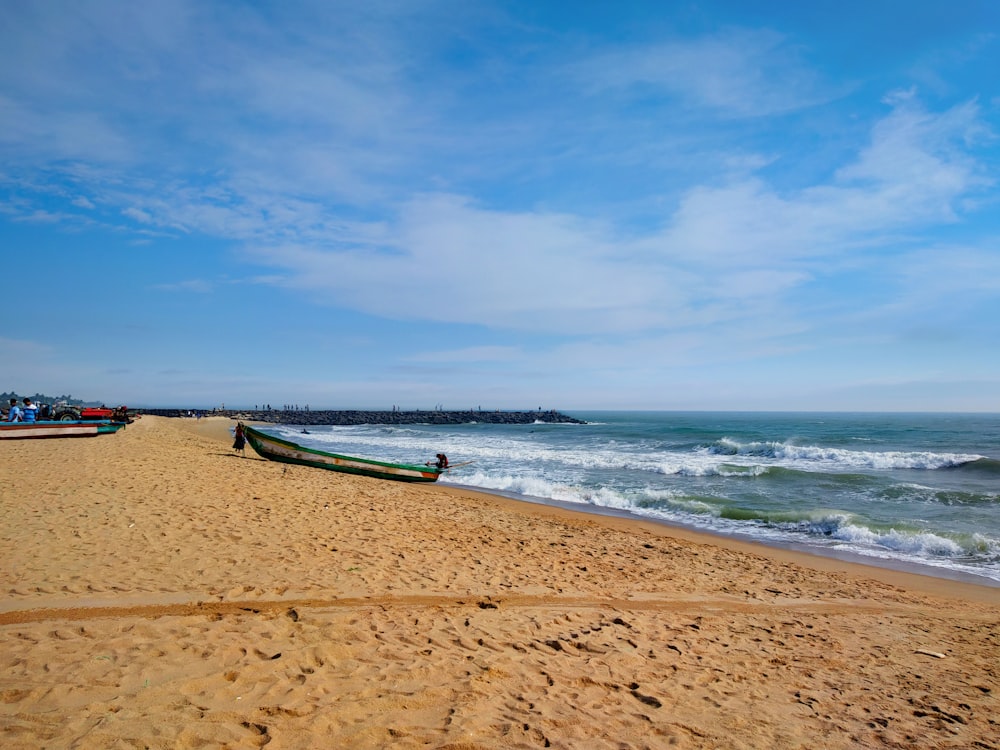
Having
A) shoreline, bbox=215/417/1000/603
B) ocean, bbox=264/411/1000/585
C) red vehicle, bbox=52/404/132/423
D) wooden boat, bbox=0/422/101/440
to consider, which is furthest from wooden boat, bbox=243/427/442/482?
red vehicle, bbox=52/404/132/423

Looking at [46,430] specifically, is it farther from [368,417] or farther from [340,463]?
[368,417]

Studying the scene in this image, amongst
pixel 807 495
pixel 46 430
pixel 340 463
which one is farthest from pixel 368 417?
pixel 807 495

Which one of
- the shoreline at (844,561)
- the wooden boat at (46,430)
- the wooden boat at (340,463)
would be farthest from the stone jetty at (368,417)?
the shoreline at (844,561)

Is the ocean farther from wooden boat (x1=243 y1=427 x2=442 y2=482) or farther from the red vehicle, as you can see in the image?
the red vehicle

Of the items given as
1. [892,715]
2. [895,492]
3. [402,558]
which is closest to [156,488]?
[402,558]

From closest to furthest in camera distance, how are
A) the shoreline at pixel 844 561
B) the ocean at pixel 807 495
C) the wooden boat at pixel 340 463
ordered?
1. the shoreline at pixel 844 561
2. the ocean at pixel 807 495
3. the wooden boat at pixel 340 463

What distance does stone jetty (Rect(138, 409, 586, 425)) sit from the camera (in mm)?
90400

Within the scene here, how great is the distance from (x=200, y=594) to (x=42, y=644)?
5.15 ft

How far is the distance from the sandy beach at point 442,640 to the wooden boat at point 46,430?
605 inches

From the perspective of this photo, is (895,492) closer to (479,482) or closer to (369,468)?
(479,482)

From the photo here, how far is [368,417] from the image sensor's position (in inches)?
4001

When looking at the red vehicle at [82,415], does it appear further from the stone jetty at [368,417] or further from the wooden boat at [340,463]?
the stone jetty at [368,417]

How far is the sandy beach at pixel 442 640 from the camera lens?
385 centimetres

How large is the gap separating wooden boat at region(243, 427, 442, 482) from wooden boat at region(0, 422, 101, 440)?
1060 cm
